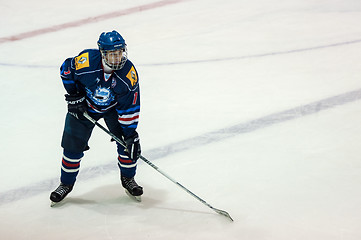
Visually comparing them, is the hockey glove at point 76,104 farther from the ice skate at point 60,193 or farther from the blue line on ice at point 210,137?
the blue line on ice at point 210,137

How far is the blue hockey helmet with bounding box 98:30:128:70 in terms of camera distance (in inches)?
107

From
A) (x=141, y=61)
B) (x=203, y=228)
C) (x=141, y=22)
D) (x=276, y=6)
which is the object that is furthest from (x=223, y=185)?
(x=276, y=6)

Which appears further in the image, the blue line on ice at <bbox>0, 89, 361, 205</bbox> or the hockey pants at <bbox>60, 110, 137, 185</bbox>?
the blue line on ice at <bbox>0, 89, 361, 205</bbox>

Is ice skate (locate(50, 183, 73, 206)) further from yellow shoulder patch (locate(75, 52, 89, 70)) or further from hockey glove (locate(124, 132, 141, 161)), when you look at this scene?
yellow shoulder patch (locate(75, 52, 89, 70))

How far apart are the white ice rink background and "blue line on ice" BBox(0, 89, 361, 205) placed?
1cm

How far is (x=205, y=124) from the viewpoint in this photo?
4.01m

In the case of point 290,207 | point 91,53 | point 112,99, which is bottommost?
point 290,207

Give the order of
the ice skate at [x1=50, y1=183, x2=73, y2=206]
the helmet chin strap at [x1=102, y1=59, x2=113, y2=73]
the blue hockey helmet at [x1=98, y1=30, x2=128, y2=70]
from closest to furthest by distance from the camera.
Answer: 1. the blue hockey helmet at [x1=98, y1=30, x2=128, y2=70]
2. the helmet chin strap at [x1=102, y1=59, x2=113, y2=73]
3. the ice skate at [x1=50, y1=183, x2=73, y2=206]

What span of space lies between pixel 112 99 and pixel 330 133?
1.64 m

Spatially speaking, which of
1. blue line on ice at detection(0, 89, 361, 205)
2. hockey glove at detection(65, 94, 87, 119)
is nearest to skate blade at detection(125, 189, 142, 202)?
blue line on ice at detection(0, 89, 361, 205)

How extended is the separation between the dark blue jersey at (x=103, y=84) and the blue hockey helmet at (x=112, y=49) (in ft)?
0.27

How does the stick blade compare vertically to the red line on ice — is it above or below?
below

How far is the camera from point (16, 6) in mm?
6590

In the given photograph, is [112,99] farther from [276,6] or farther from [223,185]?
[276,6]
